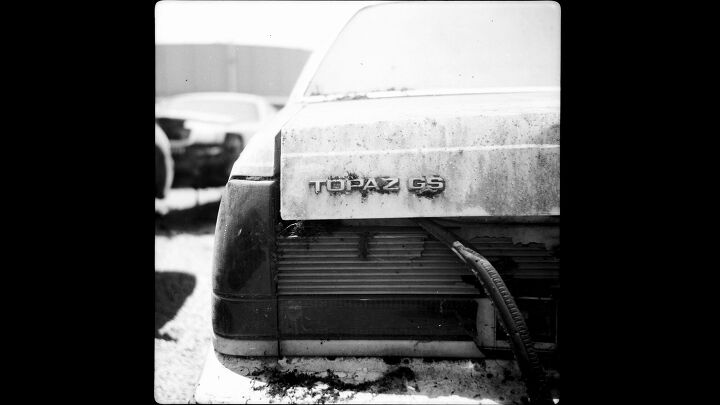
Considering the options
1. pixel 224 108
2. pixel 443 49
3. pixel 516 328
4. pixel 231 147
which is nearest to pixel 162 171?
pixel 231 147

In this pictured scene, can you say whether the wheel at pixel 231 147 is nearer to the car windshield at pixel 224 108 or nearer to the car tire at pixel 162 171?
the car windshield at pixel 224 108

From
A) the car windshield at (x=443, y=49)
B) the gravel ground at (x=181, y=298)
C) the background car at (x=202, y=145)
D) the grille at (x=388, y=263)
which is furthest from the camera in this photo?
the background car at (x=202, y=145)

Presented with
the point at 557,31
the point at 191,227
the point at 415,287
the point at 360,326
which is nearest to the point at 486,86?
the point at 557,31

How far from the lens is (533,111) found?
147cm

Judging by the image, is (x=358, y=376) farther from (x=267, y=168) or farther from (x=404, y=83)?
(x=404, y=83)

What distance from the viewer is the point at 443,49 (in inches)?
82.3

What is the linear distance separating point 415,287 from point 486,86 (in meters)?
0.91

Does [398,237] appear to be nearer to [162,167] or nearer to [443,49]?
[443,49]

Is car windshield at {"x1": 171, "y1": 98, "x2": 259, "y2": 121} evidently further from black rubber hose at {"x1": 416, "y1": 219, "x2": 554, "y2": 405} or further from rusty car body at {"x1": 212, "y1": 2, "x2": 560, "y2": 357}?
black rubber hose at {"x1": 416, "y1": 219, "x2": 554, "y2": 405}

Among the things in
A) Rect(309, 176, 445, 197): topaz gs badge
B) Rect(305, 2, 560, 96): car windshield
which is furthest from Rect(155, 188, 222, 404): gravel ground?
Rect(305, 2, 560, 96): car windshield

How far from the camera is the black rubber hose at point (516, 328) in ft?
4.47

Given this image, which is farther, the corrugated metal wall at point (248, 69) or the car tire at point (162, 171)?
the corrugated metal wall at point (248, 69)

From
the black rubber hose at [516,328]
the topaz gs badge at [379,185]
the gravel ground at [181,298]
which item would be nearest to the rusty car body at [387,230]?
the topaz gs badge at [379,185]

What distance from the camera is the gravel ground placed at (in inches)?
89.9
